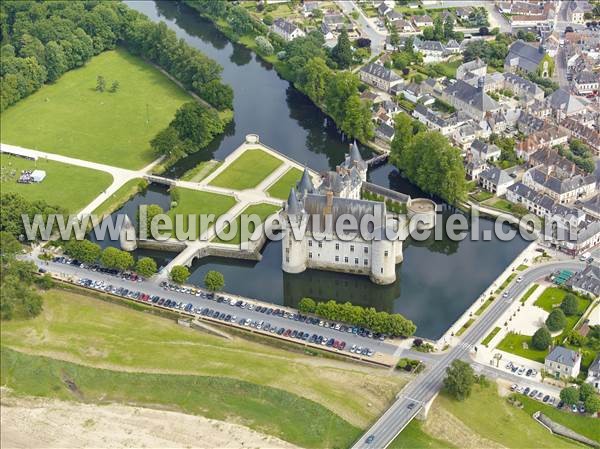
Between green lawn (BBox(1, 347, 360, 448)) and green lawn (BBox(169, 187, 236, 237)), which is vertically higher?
green lawn (BBox(169, 187, 236, 237))

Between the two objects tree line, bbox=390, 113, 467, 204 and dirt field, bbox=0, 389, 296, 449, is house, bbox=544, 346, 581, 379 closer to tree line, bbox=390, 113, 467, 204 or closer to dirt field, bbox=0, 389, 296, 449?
dirt field, bbox=0, 389, 296, 449

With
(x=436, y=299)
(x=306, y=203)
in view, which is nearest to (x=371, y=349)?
(x=436, y=299)

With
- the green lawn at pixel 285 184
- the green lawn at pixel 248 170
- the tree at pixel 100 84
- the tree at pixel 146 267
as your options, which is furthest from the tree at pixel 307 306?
the tree at pixel 100 84

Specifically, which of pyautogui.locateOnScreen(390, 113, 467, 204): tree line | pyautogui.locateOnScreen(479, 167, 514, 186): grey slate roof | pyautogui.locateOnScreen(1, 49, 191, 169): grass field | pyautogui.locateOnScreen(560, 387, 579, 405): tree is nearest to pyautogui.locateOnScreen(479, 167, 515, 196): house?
pyautogui.locateOnScreen(479, 167, 514, 186): grey slate roof

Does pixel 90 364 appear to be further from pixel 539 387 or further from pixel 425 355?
pixel 539 387

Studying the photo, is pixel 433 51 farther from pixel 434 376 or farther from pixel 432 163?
pixel 434 376

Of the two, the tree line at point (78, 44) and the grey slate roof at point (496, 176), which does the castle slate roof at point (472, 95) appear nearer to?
the grey slate roof at point (496, 176)
